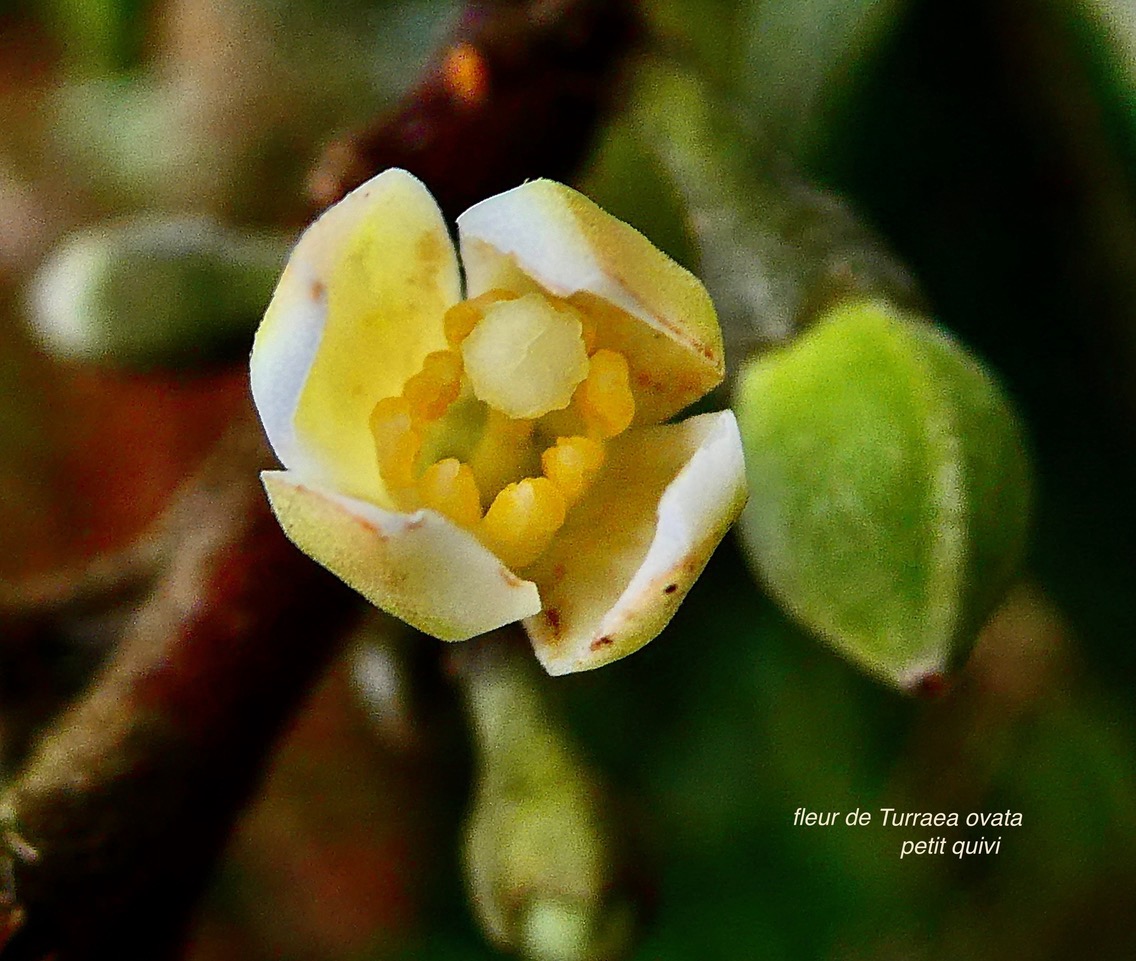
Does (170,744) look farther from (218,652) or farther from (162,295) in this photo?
(162,295)

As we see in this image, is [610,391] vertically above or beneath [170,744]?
above

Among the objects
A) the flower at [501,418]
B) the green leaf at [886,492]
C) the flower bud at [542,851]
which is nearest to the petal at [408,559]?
the flower at [501,418]

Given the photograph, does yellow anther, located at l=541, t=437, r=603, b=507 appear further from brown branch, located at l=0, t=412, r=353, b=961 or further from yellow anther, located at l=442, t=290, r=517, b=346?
brown branch, located at l=0, t=412, r=353, b=961

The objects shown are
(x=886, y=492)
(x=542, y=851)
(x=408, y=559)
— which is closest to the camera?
(x=408, y=559)

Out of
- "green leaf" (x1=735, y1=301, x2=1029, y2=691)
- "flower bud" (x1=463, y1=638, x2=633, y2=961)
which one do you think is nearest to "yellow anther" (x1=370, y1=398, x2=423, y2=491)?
"green leaf" (x1=735, y1=301, x2=1029, y2=691)

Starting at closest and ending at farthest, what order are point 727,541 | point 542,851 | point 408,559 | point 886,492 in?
point 408,559 → point 886,492 → point 542,851 → point 727,541

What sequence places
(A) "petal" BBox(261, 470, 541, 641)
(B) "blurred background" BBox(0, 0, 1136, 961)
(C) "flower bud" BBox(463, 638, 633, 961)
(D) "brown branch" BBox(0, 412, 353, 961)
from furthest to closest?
(B) "blurred background" BBox(0, 0, 1136, 961), (C) "flower bud" BBox(463, 638, 633, 961), (D) "brown branch" BBox(0, 412, 353, 961), (A) "petal" BBox(261, 470, 541, 641)

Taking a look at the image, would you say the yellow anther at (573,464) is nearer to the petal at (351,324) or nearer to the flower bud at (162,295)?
the petal at (351,324)

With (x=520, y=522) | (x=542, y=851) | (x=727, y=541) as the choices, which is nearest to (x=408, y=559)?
(x=520, y=522)
